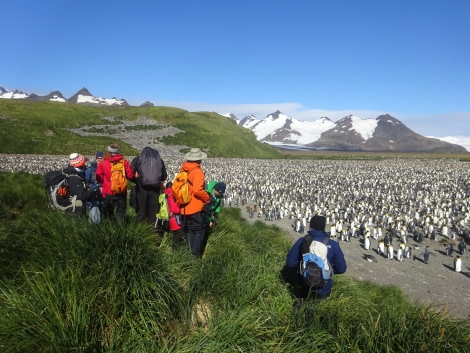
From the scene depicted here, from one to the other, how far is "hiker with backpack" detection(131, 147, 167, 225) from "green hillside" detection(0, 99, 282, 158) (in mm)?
49671

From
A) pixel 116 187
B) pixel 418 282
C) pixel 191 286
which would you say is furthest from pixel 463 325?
pixel 418 282

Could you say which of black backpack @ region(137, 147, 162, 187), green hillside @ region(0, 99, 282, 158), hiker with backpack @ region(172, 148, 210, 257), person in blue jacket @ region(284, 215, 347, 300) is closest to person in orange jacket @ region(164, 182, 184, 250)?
hiker with backpack @ region(172, 148, 210, 257)

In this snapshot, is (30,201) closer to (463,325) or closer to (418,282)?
(463,325)

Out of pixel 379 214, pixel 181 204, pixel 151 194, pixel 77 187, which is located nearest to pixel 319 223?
pixel 181 204

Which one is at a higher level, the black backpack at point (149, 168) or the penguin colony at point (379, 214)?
the black backpack at point (149, 168)

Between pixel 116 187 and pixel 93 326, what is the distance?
3267 mm

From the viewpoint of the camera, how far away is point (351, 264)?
1193 cm

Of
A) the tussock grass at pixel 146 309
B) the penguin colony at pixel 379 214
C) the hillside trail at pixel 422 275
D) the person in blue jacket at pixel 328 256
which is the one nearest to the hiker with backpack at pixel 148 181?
the tussock grass at pixel 146 309

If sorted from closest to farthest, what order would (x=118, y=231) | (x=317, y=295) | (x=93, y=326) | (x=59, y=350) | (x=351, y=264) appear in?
(x=59, y=350)
(x=93, y=326)
(x=118, y=231)
(x=317, y=295)
(x=351, y=264)

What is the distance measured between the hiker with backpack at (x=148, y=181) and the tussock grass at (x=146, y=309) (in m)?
1.34

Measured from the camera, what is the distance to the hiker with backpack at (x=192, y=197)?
5.22 meters

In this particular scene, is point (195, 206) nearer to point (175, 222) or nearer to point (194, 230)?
point (194, 230)

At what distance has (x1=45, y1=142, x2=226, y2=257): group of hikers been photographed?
210 inches

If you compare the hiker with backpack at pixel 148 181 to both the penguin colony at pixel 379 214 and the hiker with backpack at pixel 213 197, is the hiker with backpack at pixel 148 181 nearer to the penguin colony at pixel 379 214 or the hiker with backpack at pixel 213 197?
the hiker with backpack at pixel 213 197
